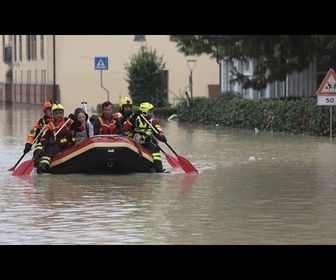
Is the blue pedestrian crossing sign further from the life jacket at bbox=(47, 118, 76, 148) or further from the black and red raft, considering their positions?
the black and red raft

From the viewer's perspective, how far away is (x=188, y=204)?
1773 centimetres

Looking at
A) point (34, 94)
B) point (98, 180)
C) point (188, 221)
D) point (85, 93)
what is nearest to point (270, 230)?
point (188, 221)

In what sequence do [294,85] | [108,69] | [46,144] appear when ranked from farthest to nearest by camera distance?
[108,69] → [294,85] → [46,144]

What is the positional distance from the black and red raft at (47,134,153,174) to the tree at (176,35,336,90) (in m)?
14.0

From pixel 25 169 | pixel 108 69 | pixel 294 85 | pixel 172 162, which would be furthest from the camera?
pixel 108 69

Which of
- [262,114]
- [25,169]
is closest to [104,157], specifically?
[25,169]

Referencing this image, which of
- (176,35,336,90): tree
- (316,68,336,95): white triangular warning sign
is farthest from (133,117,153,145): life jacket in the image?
(176,35,336,90): tree

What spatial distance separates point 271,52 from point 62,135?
1527 cm

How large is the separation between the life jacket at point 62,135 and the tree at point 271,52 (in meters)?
13.9

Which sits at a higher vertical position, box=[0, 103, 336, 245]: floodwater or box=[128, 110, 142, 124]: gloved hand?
box=[128, 110, 142, 124]: gloved hand

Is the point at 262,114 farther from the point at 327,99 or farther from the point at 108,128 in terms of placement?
the point at 108,128

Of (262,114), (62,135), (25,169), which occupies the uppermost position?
(262,114)

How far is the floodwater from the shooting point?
1432cm
